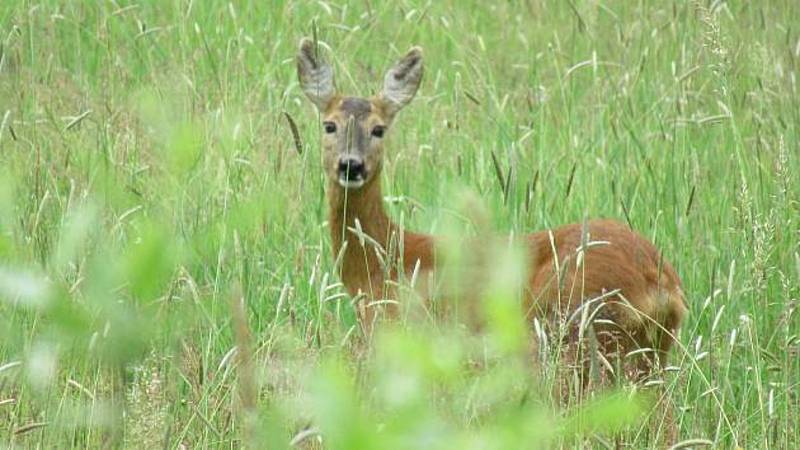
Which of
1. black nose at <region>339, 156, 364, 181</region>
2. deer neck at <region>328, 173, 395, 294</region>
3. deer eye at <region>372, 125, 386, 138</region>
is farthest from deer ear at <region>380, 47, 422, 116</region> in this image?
black nose at <region>339, 156, 364, 181</region>

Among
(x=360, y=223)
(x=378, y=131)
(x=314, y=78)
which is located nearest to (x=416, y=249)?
(x=360, y=223)

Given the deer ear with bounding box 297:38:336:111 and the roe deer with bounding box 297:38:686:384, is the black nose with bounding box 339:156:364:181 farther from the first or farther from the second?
the deer ear with bounding box 297:38:336:111

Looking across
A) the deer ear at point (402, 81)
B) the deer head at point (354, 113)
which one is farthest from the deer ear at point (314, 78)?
the deer ear at point (402, 81)

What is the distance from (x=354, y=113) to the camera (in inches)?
241

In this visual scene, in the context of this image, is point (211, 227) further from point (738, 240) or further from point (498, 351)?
point (738, 240)

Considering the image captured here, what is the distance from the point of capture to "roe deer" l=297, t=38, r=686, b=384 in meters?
4.66

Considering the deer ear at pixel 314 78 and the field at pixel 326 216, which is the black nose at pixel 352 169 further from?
the deer ear at pixel 314 78

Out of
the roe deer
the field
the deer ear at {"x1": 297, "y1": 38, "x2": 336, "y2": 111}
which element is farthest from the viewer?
the deer ear at {"x1": 297, "y1": 38, "x2": 336, "y2": 111}

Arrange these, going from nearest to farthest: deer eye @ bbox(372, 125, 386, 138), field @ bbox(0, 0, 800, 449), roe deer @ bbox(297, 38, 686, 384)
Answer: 1. field @ bbox(0, 0, 800, 449)
2. roe deer @ bbox(297, 38, 686, 384)
3. deer eye @ bbox(372, 125, 386, 138)

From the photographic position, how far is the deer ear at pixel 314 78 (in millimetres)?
6355

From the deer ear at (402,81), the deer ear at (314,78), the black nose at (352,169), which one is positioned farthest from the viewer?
the deer ear at (402,81)

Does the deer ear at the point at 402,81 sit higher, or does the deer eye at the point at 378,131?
the deer ear at the point at 402,81

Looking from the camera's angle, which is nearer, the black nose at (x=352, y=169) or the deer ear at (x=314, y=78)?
the black nose at (x=352, y=169)

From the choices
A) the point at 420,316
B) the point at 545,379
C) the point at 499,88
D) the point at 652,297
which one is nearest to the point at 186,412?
the point at 420,316
